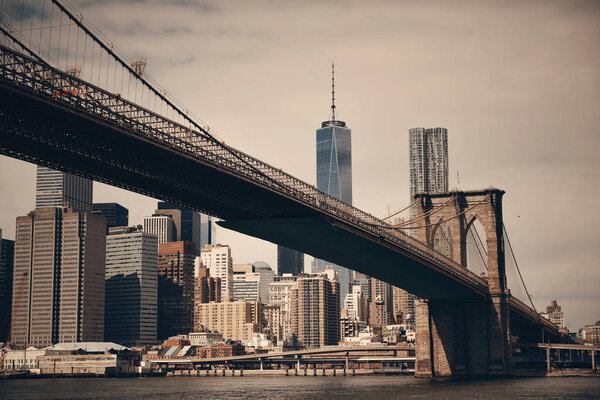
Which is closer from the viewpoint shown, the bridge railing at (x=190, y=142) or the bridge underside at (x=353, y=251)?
the bridge railing at (x=190, y=142)

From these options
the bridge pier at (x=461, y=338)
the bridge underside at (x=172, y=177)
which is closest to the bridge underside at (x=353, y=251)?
the bridge underside at (x=172, y=177)

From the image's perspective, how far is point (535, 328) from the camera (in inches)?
4850

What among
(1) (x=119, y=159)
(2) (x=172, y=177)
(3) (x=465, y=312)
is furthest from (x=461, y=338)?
(1) (x=119, y=159)

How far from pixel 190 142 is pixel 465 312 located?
161ft

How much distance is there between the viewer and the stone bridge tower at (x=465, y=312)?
9725cm

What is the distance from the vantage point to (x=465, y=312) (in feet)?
327

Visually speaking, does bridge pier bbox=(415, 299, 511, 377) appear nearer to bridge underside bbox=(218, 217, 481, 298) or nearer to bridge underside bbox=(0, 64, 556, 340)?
bridge underside bbox=(218, 217, 481, 298)

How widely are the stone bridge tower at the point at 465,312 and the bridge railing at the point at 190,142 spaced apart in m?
6.56

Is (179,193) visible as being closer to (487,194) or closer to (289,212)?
(289,212)

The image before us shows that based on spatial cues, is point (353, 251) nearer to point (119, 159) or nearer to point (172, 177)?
point (172, 177)

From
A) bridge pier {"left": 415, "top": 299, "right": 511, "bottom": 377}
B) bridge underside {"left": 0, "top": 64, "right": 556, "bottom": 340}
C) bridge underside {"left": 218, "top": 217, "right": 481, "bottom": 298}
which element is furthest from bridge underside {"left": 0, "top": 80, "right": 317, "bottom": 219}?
bridge pier {"left": 415, "top": 299, "right": 511, "bottom": 377}

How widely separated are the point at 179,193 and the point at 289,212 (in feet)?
34.1

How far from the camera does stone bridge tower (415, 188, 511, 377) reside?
97.2 meters

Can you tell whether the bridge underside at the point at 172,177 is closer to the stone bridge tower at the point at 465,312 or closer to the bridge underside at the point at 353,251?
the bridge underside at the point at 353,251
